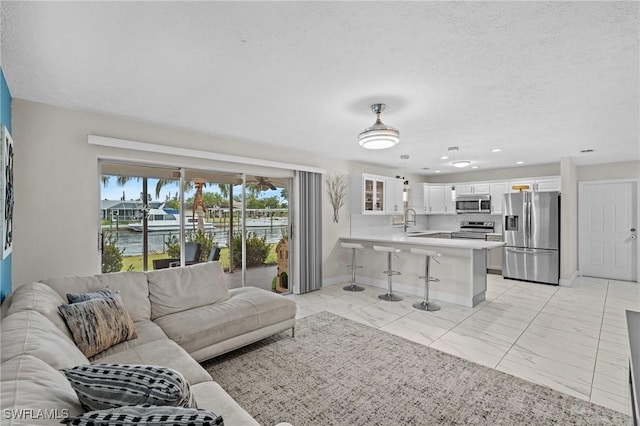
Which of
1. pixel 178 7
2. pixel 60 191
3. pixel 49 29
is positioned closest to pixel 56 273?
pixel 60 191

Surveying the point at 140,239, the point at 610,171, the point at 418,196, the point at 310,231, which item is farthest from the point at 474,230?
the point at 140,239

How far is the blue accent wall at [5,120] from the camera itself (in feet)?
7.68

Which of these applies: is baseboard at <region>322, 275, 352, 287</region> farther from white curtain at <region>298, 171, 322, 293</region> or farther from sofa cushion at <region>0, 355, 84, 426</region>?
sofa cushion at <region>0, 355, 84, 426</region>

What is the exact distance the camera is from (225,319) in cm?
275

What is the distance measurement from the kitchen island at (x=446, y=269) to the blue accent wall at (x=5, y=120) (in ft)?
15.3

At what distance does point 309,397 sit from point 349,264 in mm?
3979

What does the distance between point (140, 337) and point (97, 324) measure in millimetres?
325

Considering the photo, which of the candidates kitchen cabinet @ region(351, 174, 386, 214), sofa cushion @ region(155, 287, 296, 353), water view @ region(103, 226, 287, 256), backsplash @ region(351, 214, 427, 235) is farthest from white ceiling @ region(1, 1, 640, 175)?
backsplash @ region(351, 214, 427, 235)

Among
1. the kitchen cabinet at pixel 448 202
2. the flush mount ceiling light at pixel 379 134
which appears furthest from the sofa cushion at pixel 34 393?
the kitchen cabinet at pixel 448 202

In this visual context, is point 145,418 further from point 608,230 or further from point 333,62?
point 608,230

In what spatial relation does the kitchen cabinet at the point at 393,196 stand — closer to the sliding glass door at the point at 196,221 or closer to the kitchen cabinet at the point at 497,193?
the kitchen cabinet at the point at 497,193

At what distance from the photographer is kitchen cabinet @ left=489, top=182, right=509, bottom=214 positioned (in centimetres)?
709

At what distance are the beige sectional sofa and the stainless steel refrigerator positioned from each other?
17.2ft

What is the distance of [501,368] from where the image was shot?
2762mm
